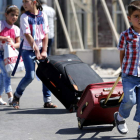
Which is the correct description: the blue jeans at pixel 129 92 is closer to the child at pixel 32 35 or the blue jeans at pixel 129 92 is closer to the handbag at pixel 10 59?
the child at pixel 32 35

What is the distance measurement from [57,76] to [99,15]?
818 cm

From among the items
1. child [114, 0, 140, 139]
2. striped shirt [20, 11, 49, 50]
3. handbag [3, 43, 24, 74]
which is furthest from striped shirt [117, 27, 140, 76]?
handbag [3, 43, 24, 74]

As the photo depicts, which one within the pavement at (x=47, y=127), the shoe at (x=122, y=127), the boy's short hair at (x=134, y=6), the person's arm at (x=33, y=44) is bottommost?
the pavement at (x=47, y=127)

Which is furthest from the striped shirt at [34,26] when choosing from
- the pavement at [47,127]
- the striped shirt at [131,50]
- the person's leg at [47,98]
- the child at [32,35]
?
the striped shirt at [131,50]

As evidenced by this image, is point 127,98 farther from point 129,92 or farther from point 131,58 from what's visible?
point 131,58

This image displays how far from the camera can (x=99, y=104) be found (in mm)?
4465

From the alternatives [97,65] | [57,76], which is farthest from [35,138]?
[97,65]

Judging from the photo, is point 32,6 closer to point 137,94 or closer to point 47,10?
point 137,94

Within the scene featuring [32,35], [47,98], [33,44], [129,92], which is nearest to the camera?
[129,92]

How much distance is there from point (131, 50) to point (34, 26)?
2.21 meters

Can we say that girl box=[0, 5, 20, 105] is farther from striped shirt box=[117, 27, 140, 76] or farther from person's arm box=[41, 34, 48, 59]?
striped shirt box=[117, 27, 140, 76]

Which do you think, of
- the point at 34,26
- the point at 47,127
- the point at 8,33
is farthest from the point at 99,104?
the point at 8,33

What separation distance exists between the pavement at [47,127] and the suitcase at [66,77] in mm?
238

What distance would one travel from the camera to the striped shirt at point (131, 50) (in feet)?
13.9
